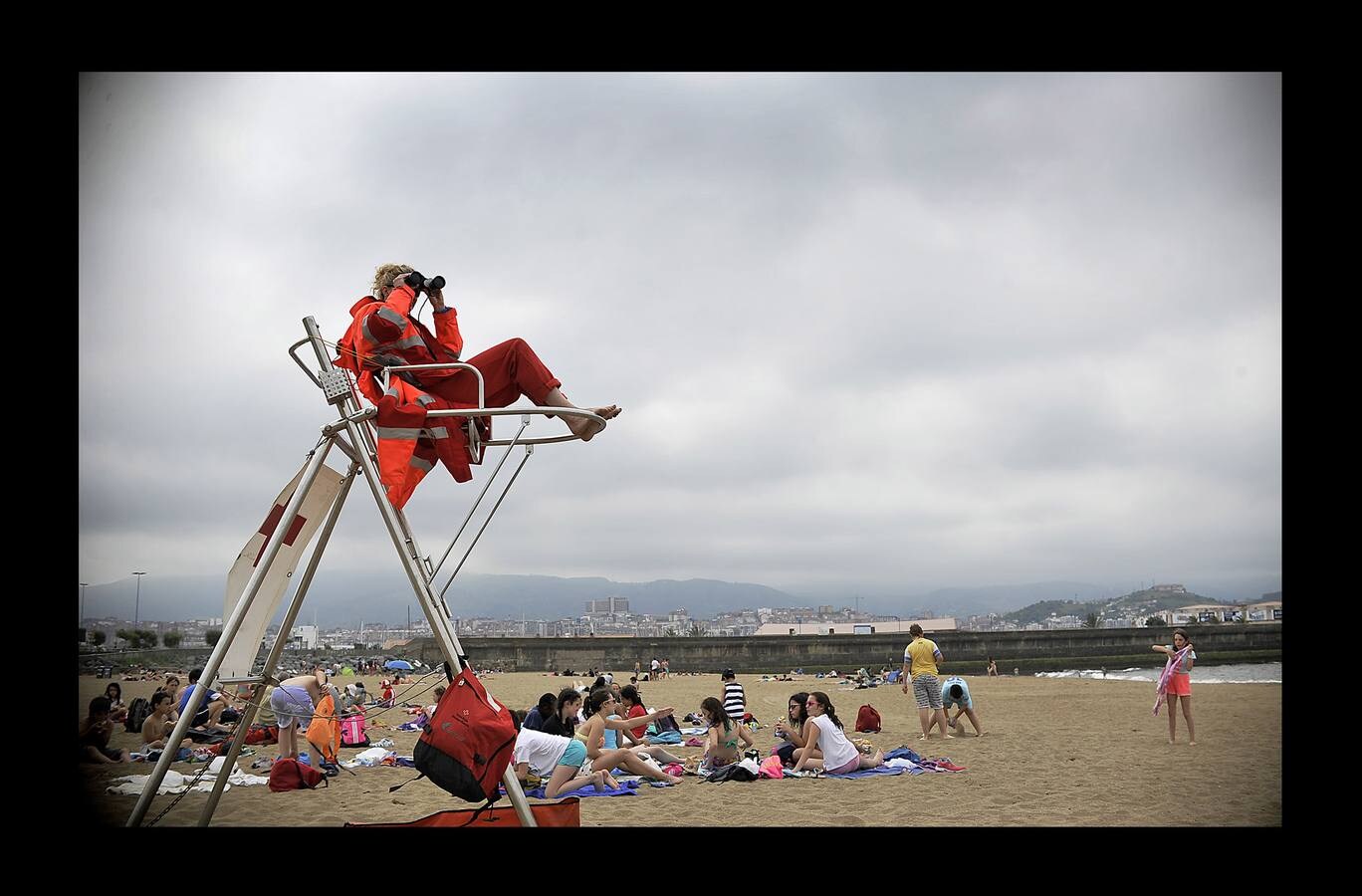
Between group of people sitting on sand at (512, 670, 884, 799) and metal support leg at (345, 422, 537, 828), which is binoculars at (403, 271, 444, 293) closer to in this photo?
metal support leg at (345, 422, 537, 828)

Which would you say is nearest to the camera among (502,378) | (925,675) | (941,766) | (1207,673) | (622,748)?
(502,378)

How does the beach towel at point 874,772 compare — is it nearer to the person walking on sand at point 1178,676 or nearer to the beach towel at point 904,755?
the beach towel at point 904,755

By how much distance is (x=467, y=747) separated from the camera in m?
4.71

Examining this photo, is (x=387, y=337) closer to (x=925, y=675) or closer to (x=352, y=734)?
(x=352, y=734)

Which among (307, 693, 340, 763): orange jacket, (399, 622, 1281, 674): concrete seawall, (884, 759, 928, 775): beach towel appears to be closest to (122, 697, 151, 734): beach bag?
(307, 693, 340, 763): orange jacket

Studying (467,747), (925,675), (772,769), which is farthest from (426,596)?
(925,675)

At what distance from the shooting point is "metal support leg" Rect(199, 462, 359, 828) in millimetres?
5559

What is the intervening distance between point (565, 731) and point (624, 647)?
2161cm

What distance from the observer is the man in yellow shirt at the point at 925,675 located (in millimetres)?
12109

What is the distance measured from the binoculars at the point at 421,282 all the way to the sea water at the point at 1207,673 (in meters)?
25.1

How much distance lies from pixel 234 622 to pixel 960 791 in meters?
6.39

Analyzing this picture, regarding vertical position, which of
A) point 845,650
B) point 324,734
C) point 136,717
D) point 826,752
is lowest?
point 845,650

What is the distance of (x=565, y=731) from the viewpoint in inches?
380

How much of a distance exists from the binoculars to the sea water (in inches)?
987
